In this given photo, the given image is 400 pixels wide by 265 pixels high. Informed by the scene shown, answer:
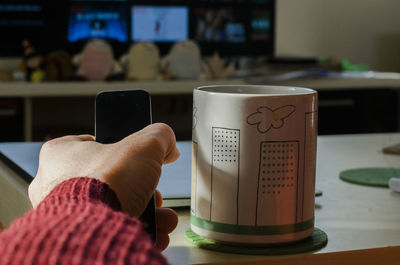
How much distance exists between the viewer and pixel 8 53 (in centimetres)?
271

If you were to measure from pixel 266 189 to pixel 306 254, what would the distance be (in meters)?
0.06

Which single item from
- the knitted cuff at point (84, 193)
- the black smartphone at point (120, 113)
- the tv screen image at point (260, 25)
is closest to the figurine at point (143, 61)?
the tv screen image at point (260, 25)

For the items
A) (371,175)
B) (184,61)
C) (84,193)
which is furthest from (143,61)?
(84,193)

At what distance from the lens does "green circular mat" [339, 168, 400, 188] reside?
75 cm

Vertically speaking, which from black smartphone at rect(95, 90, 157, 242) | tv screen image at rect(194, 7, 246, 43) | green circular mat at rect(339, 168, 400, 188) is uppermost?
tv screen image at rect(194, 7, 246, 43)

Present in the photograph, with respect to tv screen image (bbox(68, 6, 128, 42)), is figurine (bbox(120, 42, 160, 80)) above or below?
below

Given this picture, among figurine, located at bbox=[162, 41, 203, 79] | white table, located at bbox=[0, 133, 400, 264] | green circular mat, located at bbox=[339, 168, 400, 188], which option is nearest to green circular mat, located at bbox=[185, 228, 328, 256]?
white table, located at bbox=[0, 133, 400, 264]

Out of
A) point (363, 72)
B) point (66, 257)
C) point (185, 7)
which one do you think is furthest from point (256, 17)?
point (66, 257)

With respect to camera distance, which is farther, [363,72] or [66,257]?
[363,72]

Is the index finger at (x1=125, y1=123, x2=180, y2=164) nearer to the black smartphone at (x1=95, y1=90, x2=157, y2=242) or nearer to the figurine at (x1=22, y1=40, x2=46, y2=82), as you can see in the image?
the black smartphone at (x1=95, y1=90, x2=157, y2=242)

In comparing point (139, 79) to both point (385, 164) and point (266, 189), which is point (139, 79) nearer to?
point (385, 164)

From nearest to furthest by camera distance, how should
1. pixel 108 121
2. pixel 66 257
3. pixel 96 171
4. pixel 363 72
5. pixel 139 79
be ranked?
pixel 66 257, pixel 96 171, pixel 108 121, pixel 139 79, pixel 363 72

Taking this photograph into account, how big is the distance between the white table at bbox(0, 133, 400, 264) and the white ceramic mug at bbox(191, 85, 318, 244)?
3 centimetres

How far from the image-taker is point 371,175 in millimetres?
791
